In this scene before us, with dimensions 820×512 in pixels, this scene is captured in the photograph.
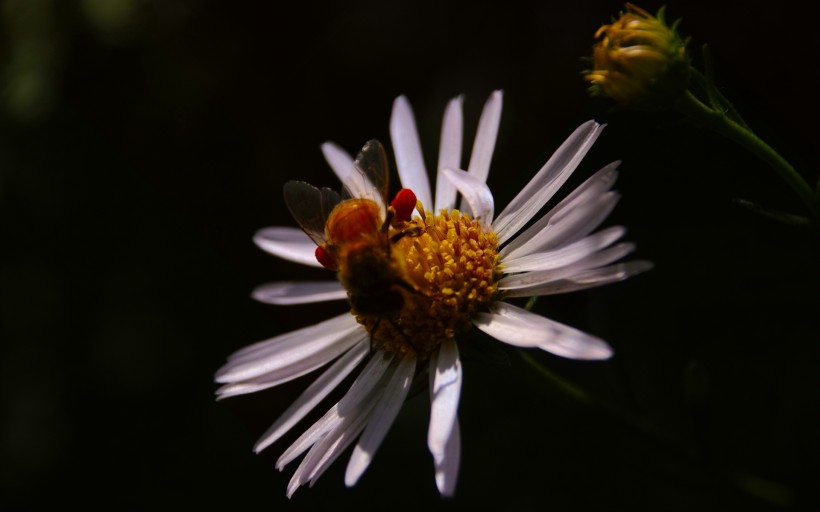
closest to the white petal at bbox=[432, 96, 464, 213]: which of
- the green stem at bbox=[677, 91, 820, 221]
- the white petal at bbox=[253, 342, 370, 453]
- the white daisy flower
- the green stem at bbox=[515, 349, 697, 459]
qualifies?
the white daisy flower

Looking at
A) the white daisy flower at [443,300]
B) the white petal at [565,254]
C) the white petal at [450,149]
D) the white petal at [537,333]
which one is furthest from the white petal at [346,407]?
the white petal at [450,149]

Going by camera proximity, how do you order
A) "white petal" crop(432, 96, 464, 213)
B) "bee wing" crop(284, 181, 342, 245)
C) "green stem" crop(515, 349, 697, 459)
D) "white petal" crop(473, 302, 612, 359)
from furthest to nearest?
"white petal" crop(432, 96, 464, 213), "bee wing" crop(284, 181, 342, 245), "green stem" crop(515, 349, 697, 459), "white petal" crop(473, 302, 612, 359)

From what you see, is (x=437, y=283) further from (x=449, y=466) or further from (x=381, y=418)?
(x=449, y=466)

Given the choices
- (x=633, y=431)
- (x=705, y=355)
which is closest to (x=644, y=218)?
(x=705, y=355)

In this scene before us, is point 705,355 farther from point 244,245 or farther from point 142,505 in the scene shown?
point 142,505

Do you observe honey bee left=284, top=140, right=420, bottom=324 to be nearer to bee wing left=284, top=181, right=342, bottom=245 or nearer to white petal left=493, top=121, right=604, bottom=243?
bee wing left=284, top=181, right=342, bottom=245

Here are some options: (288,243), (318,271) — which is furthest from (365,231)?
(318,271)
